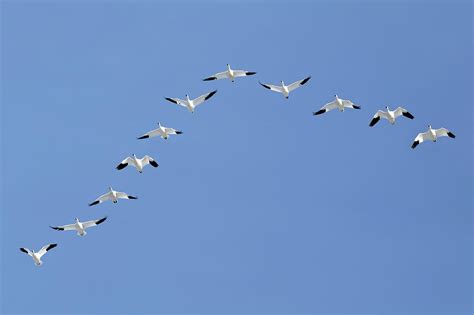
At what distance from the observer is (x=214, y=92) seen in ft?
250

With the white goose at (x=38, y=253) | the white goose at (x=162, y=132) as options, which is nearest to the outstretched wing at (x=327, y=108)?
the white goose at (x=162, y=132)

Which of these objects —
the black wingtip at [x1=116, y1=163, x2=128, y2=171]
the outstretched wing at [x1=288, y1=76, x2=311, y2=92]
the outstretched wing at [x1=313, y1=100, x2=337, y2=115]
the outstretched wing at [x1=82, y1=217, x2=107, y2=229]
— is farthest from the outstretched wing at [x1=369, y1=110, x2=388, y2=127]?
the outstretched wing at [x1=82, y1=217, x2=107, y2=229]

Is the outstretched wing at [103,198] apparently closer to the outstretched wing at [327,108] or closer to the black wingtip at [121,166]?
the black wingtip at [121,166]

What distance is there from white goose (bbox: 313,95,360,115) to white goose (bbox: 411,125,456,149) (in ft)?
14.3

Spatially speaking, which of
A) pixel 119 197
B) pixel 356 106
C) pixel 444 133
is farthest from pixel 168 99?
pixel 444 133

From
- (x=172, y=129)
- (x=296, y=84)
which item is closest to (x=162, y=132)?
(x=172, y=129)

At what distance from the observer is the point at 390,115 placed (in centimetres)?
7425

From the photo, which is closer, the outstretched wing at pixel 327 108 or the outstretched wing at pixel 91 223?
the outstretched wing at pixel 327 108

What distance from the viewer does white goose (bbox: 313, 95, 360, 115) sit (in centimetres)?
7556

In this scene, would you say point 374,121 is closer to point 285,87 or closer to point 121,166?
point 285,87

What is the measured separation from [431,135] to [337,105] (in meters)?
6.45

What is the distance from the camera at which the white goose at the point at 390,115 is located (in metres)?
74.2

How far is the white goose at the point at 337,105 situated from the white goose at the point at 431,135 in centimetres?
436

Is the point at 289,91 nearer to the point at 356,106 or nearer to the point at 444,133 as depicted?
the point at 356,106
